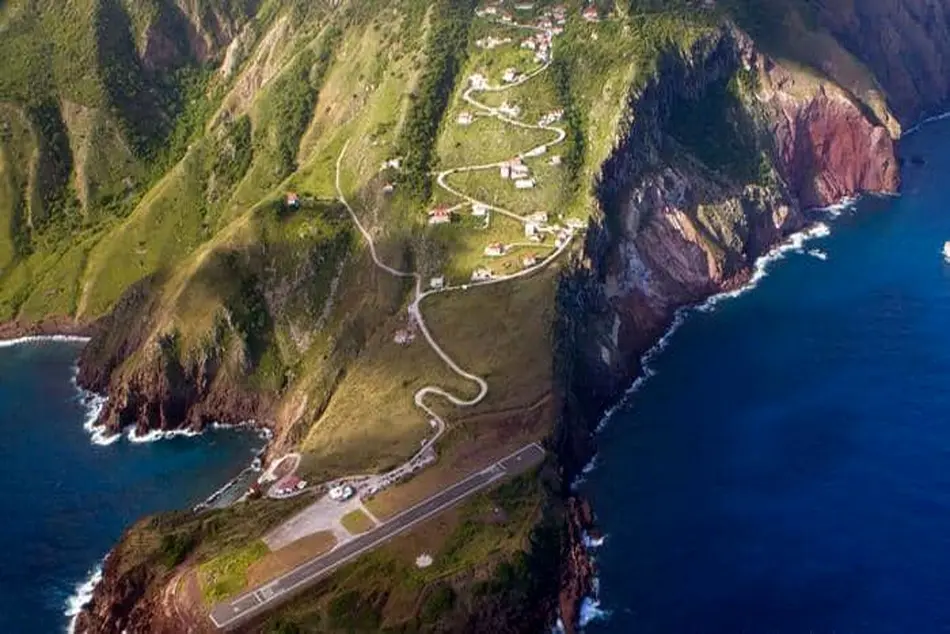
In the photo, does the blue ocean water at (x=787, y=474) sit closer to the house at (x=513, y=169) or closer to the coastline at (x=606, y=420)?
the coastline at (x=606, y=420)

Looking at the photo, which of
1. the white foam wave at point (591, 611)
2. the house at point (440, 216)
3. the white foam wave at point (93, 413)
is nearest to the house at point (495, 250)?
the house at point (440, 216)

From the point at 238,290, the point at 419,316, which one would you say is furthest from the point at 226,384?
the point at 419,316

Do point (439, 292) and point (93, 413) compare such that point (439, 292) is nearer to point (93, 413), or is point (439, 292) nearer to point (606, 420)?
point (606, 420)

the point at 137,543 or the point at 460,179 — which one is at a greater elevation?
the point at 460,179

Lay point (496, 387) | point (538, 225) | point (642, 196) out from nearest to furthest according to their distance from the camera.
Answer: point (496, 387), point (538, 225), point (642, 196)

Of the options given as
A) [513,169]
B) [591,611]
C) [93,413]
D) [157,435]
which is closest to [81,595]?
[157,435]

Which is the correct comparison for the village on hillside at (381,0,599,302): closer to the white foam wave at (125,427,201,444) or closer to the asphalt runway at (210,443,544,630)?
the asphalt runway at (210,443,544,630)

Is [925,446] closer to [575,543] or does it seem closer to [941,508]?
[941,508]
